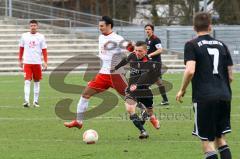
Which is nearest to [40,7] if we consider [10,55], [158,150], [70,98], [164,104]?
[10,55]

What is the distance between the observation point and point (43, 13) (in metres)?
45.4

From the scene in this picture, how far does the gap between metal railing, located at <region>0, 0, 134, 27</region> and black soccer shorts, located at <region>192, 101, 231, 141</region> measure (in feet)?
114

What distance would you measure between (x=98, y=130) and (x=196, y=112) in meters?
5.31

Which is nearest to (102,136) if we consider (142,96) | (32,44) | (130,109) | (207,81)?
(130,109)

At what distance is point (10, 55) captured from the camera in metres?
39.1

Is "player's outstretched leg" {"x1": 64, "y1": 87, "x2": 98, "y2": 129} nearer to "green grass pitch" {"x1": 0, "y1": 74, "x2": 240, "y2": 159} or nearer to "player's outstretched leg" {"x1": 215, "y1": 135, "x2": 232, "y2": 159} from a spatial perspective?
"green grass pitch" {"x1": 0, "y1": 74, "x2": 240, "y2": 159}

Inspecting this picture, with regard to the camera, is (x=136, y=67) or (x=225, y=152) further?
(x=136, y=67)

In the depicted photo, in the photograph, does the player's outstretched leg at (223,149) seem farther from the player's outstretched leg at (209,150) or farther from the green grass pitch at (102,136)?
the green grass pitch at (102,136)

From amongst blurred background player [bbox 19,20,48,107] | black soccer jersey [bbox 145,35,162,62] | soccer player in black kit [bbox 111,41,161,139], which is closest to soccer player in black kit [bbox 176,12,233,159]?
soccer player in black kit [bbox 111,41,161,139]

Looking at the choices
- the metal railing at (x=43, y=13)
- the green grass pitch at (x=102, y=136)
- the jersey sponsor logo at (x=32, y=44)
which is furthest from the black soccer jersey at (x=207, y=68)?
the metal railing at (x=43, y=13)

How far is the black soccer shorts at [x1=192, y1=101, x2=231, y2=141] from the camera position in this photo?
9.16 meters

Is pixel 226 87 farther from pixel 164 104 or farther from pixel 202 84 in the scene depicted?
pixel 164 104

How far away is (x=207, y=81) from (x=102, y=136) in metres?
4.70

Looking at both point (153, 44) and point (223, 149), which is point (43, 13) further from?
point (223, 149)
